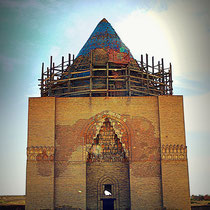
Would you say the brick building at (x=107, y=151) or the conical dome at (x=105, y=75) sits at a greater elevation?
the conical dome at (x=105, y=75)

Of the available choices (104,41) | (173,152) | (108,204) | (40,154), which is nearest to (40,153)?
(40,154)

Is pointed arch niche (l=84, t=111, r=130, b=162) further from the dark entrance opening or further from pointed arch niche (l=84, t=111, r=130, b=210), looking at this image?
the dark entrance opening

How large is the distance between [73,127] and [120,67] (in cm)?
421

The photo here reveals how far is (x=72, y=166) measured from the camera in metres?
14.6

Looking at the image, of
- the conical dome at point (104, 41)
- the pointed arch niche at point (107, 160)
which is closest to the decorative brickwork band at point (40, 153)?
the pointed arch niche at point (107, 160)

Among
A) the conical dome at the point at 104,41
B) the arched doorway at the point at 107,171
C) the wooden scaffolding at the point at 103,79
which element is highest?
the conical dome at the point at 104,41

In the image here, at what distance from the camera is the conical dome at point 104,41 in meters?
17.8

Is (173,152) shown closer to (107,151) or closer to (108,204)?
(107,151)

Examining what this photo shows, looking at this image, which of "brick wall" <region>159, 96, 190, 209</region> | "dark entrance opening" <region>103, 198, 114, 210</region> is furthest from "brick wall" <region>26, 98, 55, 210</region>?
"brick wall" <region>159, 96, 190, 209</region>

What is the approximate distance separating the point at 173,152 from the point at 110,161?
2896 millimetres

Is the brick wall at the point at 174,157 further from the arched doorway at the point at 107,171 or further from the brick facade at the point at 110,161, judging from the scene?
the arched doorway at the point at 107,171

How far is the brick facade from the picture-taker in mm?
14336

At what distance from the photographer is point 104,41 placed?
18047 mm

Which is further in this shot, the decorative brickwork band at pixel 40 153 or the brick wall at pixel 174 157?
the decorative brickwork band at pixel 40 153
